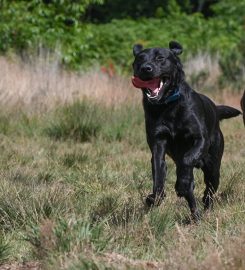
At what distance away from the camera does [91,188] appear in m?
7.89

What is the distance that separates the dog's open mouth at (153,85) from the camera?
270 inches

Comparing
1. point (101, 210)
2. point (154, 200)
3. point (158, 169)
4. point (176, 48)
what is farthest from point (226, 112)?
point (101, 210)

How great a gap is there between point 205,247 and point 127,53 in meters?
18.8

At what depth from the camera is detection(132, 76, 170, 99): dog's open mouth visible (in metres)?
6.86

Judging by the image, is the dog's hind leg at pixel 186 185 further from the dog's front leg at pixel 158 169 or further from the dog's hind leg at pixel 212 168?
the dog's hind leg at pixel 212 168

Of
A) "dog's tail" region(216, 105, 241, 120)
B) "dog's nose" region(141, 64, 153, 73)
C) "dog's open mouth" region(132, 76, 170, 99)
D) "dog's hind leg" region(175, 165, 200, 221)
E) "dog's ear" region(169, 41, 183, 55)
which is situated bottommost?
"dog's hind leg" region(175, 165, 200, 221)

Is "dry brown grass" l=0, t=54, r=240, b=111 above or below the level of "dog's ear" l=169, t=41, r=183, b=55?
below

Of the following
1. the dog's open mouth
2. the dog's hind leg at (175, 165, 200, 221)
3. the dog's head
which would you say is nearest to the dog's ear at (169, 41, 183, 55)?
the dog's head

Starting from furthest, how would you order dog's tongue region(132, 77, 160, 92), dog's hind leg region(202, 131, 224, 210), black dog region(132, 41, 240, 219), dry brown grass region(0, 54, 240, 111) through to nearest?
dry brown grass region(0, 54, 240, 111)
dog's hind leg region(202, 131, 224, 210)
dog's tongue region(132, 77, 160, 92)
black dog region(132, 41, 240, 219)

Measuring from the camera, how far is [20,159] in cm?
1011

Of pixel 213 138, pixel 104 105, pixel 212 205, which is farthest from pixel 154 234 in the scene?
pixel 104 105

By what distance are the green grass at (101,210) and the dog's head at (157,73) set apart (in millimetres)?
946

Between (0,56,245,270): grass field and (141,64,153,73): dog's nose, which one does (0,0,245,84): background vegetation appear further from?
(141,64,153,73): dog's nose

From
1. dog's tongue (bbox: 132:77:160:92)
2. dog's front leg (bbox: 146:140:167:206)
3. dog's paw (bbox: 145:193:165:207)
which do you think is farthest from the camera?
A: dog's tongue (bbox: 132:77:160:92)
